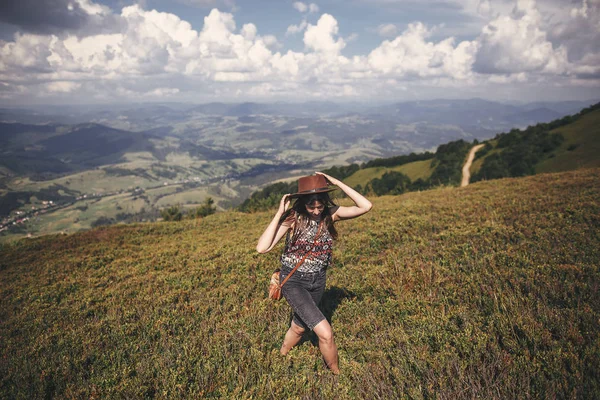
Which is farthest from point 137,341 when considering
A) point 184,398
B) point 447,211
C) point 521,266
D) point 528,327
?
point 447,211

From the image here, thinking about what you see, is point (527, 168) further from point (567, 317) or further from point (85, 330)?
point (85, 330)

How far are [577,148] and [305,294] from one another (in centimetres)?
6579

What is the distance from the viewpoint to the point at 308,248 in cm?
498

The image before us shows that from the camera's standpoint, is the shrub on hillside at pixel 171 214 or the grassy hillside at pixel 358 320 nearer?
the grassy hillside at pixel 358 320

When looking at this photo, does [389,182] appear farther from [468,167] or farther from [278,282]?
[278,282]

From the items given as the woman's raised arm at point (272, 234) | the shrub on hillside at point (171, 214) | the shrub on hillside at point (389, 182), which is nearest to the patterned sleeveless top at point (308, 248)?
the woman's raised arm at point (272, 234)

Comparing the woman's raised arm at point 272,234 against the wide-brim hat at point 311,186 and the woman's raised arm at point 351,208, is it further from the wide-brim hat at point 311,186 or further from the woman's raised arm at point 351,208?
the woman's raised arm at point 351,208

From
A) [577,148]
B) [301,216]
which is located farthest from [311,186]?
[577,148]

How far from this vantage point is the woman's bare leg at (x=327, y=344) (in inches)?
172

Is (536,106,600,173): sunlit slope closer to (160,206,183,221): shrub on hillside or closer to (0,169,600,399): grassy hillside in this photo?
(0,169,600,399): grassy hillside

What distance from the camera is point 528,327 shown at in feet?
14.9

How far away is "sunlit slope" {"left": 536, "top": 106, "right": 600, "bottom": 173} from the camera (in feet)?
138

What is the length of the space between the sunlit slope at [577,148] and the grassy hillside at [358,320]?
4246 centimetres

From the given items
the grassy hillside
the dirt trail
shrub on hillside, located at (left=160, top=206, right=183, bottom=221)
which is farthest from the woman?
the dirt trail
